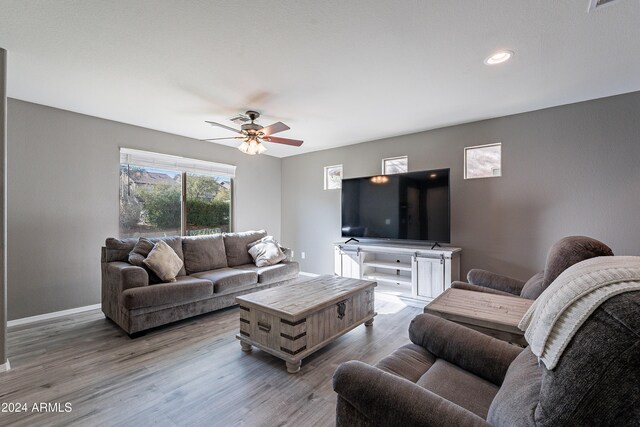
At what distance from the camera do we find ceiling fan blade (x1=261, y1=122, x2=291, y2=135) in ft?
10.2

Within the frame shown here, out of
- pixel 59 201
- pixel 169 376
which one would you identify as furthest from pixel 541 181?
pixel 59 201

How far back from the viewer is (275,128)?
10.5 feet

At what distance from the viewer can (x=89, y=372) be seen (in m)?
2.28

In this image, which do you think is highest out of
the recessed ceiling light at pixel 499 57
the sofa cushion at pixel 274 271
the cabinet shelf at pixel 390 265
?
the recessed ceiling light at pixel 499 57

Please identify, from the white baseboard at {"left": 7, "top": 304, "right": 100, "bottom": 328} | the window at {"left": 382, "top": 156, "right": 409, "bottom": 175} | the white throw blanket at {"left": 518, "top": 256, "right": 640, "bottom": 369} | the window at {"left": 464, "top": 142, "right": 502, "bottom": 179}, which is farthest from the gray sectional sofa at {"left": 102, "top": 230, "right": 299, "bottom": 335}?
the white throw blanket at {"left": 518, "top": 256, "right": 640, "bottom": 369}

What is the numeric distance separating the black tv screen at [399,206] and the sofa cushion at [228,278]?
5.93 feet

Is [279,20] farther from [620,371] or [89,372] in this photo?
[89,372]

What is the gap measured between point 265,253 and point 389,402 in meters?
3.62

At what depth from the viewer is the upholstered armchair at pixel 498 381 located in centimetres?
64

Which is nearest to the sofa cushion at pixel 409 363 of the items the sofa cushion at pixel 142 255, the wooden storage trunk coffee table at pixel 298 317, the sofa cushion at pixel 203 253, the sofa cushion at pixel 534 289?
the wooden storage trunk coffee table at pixel 298 317

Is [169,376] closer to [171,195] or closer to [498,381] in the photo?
[498,381]

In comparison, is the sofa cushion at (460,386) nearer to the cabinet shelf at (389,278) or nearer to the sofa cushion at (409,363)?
the sofa cushion at (409,363)

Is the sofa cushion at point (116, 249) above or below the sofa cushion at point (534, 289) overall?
above

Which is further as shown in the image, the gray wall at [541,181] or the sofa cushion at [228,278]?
the sofa cushion at [228,278]
